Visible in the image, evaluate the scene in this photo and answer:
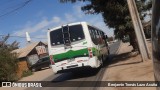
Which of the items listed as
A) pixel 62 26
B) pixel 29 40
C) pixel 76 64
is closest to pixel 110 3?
pixel 62 26

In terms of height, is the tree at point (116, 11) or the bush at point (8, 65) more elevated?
the tree at point (116, 11)

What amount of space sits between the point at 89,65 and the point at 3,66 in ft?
44.9

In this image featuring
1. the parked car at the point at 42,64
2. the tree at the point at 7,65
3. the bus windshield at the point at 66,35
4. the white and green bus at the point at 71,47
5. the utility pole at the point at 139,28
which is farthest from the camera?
the parked car at the point at 42,64

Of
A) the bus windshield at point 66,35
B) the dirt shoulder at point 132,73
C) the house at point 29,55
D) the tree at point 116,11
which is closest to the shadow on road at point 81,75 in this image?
the dirt shoulder at point 132,73

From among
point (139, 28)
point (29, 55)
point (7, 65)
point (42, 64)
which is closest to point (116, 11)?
point (139, 28)

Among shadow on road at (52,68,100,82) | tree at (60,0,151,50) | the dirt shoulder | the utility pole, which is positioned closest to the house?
tree at (60,0,151,50)

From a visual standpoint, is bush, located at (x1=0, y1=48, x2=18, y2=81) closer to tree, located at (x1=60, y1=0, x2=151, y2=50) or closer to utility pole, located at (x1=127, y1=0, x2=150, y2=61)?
tree, located at (x1=60, y1=0, x2=151, y2=50)

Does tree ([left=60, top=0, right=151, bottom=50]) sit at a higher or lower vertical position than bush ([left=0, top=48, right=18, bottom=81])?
higher

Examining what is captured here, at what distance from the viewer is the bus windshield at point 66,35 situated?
613 inches

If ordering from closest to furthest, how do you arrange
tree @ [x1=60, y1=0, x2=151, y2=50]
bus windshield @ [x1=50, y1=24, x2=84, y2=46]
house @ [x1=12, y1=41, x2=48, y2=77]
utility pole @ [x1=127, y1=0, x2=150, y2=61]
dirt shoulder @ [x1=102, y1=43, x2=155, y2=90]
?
dirt shoulder @ [x1=102, y1=43, x2=155, y2=90], bus windshield @ [x1=50, y1=24, x2=84, y2=46], utility pole @ [x1=127, y1=0, x2=150, y2=61], tree @ [x1=60, y1=0, x2=151, y2=50], house @ [x1=12, y1=41, x2=48, y2=77]

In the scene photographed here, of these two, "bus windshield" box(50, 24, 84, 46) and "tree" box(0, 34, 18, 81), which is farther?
"tree" box(0, 34, 18, 81)

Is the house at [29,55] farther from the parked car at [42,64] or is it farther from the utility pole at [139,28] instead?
the utility pole at [139,28]

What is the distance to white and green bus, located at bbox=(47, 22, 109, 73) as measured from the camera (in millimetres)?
15094

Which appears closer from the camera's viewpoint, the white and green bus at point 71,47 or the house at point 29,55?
the white and green bus at point 71,47
